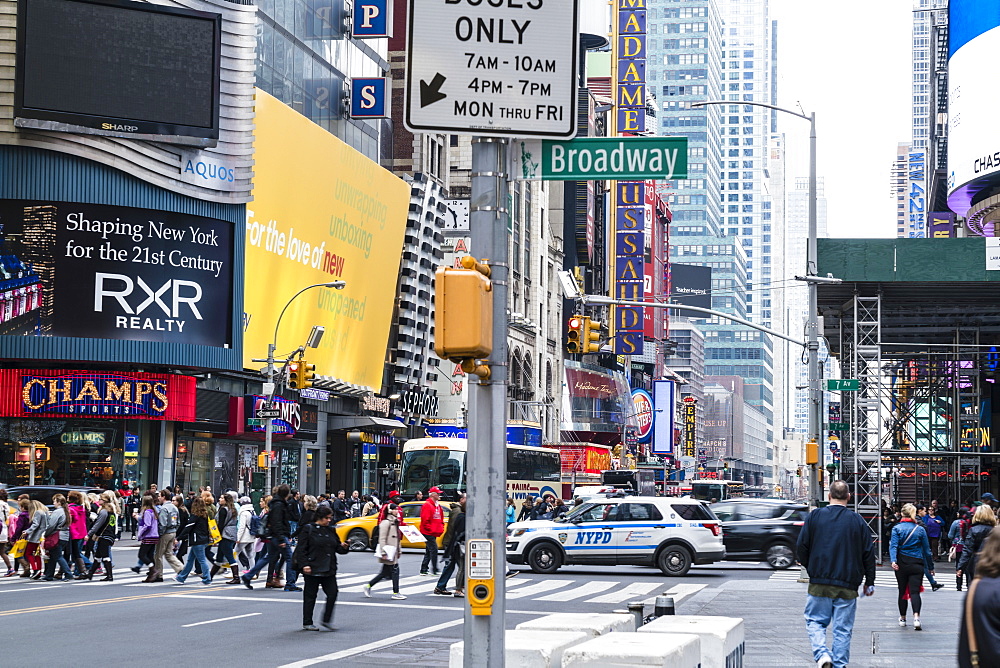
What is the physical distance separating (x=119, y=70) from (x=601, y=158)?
40496 millimetres

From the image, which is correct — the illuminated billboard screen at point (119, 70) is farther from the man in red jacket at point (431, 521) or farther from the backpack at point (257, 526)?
the backpack at point (257, 526)

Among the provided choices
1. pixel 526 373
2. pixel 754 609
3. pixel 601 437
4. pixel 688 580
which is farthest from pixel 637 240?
pixel 754 609

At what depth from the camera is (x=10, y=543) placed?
29.8m

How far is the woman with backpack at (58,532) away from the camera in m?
26.5

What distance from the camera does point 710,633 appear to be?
29.5ft

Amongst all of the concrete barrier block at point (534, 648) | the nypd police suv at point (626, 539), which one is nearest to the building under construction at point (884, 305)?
the nypd police suv at point (626, 539)

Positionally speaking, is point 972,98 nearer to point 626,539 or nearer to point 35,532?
point 626,539

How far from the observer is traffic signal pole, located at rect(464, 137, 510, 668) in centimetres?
721

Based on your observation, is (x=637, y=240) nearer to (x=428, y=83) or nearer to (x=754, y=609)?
(x=754, y=609)

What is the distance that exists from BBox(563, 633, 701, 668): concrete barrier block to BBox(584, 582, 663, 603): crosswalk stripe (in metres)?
15.7

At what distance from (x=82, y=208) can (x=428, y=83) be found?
1568 inches

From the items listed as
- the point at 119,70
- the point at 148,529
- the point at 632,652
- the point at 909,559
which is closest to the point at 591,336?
the point at 148,529

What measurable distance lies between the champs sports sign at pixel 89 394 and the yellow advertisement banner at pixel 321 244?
4.77 metres

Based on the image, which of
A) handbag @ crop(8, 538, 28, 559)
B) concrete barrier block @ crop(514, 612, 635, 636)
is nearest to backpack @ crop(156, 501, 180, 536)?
handbag @ crop(8, 538, 28, 559)
